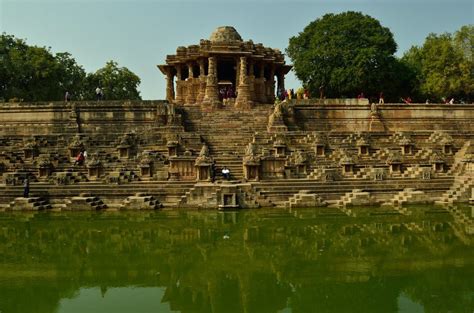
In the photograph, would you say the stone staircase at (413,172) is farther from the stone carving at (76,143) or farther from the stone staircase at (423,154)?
the stone carving at (76,143)

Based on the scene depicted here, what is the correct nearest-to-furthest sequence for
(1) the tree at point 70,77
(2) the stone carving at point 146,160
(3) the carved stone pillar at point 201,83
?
(2) the stone carving at point 146,160
(3) the carved stone pillar at point 201,83
(1) the tree at point 70,77

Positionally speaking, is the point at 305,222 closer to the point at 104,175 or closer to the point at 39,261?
the point at 39,261

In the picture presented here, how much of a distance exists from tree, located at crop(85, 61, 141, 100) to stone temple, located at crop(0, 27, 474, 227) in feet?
73.2

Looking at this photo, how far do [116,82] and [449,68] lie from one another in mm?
33345

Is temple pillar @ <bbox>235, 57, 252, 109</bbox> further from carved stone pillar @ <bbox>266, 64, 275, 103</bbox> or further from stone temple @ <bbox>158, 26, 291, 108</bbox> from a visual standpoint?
carved stone pillar @ <bbox>266, 64, 275, 103</bbox>

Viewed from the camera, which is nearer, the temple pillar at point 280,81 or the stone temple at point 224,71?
the stone temple at point 224,71

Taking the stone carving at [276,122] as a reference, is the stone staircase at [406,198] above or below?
below

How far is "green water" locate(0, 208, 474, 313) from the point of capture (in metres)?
6.66

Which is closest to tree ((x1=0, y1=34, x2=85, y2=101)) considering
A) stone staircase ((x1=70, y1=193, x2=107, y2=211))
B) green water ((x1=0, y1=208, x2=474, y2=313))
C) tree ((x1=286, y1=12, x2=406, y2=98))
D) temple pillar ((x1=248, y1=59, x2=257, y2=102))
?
temple pillar ((x1=248, y1=59, x2=257, y2=102))

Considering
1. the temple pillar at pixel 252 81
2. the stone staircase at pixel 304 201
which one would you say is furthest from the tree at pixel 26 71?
the stone staircase at pixel 304 201

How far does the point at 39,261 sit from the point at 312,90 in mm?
29125

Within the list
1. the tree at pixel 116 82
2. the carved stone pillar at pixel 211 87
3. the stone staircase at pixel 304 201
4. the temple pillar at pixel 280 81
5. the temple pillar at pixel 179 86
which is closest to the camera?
the stone staircase at pixel 304 201

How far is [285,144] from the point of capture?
754 inches

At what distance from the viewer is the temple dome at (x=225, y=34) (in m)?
28.5
